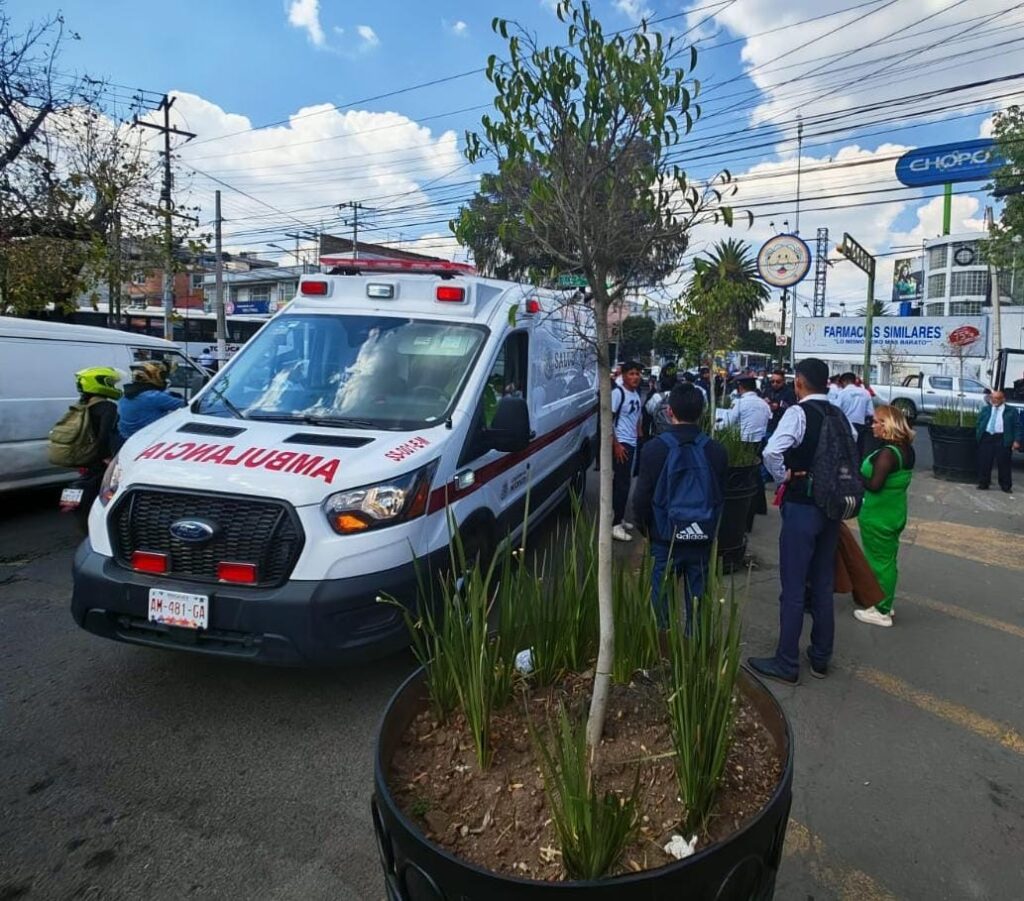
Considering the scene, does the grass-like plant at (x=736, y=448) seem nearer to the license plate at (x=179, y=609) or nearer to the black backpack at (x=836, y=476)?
the black backpack at (x=836, y=476)

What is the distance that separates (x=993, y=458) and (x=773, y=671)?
8634 mm

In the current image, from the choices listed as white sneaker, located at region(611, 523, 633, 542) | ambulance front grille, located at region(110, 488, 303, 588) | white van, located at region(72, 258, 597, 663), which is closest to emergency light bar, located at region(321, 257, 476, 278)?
white van, located at region(72, 258, 597, 663)

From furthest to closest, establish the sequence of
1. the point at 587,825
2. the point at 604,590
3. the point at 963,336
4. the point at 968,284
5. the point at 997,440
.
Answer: the point at 968,284 < the point at 963,336 < the point at 997,440 < the point at 604,590 < the point at 587,825

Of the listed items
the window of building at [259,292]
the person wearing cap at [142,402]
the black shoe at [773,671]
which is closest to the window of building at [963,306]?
the window of building at [259,292]

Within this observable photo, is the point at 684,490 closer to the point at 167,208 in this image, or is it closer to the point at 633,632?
the point at 633,632

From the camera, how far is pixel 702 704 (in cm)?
202

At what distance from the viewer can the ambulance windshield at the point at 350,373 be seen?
13.5 ft

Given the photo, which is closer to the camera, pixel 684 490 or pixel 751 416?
pixel 684 490

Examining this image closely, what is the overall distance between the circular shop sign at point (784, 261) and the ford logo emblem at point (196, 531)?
11.2 meters

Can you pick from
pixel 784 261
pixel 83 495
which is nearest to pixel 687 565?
pixel 83 495

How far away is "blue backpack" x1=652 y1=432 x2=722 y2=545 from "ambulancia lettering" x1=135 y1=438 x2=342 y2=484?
1.76 metres

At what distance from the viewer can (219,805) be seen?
2832 mm

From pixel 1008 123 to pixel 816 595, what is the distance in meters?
12.2

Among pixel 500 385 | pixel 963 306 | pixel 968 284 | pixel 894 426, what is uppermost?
pixel 968 284
